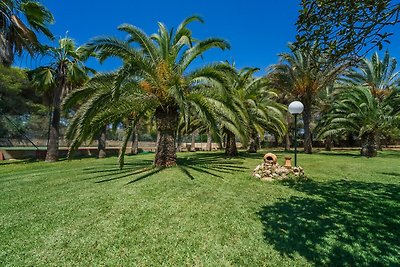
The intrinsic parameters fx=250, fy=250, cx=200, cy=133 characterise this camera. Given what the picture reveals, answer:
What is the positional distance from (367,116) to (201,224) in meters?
16.2

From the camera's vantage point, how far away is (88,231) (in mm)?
4176

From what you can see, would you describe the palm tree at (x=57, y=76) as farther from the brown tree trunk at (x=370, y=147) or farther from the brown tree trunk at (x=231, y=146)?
the brown tree trunk at (x=370, y=147)

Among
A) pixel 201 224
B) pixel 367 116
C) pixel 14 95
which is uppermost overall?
pixel 14 95

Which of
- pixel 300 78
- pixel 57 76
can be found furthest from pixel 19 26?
pixel 300 78

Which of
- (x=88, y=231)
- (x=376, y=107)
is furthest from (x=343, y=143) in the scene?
(x=88, y=231)

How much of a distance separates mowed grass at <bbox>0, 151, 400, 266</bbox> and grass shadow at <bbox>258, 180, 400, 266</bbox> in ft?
0.05

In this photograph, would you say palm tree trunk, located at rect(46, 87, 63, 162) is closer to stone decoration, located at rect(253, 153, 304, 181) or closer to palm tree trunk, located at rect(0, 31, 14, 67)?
palm tree trunk, located at rect(0, 31, 14, 67)

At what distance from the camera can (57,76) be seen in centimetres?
1711

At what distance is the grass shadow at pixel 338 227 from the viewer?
3.42m

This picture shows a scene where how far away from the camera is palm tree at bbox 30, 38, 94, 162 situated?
16594mm

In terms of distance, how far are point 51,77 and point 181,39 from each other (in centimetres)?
1105

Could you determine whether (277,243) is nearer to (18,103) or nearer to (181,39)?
(181,39)

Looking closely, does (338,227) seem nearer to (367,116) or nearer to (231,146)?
(231,146)

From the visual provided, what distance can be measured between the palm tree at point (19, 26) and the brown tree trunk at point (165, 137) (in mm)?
8070
